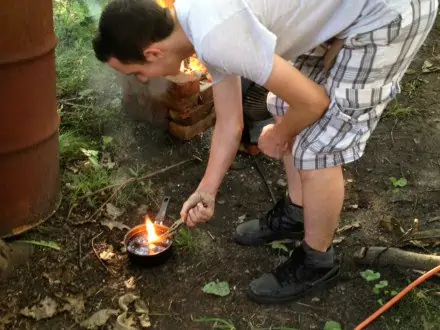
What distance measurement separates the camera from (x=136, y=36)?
6.17 feet

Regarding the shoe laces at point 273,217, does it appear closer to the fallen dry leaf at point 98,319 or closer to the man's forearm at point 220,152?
the man's forearm at point 220,152

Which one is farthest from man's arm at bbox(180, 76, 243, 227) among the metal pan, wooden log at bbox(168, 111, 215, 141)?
wooden log at bbox(168, 111, 215, 141)

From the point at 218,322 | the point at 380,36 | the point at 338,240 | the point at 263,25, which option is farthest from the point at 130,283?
the point at 380,36

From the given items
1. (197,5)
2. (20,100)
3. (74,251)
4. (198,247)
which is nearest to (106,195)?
(74,251)

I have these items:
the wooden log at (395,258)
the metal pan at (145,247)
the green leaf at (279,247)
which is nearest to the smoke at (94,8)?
the metal pan at (145,247)

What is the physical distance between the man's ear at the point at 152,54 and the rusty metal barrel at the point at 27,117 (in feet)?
2.11

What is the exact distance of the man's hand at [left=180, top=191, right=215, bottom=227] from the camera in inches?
90.0

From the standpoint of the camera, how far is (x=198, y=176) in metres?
3.39

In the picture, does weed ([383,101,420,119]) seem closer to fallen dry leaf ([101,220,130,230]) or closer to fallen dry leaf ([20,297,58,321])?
fallen dry leaf ([101,220,130,230])

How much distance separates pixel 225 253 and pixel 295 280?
46 cm

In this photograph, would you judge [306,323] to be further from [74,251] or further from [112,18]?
[112,18]

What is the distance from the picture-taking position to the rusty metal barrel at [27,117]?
7.32ft

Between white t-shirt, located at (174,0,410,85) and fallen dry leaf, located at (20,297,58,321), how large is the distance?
4.61ft

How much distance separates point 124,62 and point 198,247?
1.23 m
